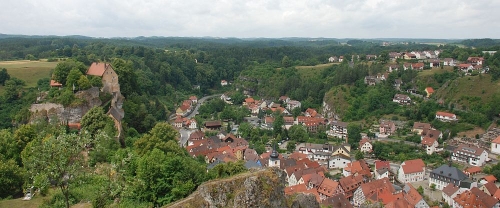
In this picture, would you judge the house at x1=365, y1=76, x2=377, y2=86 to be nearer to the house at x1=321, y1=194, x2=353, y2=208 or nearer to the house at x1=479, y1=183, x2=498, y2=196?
the house at x1=479, y1=183, x2=498, y2=196

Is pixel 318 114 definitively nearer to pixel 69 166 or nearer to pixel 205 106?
pixel 205 106

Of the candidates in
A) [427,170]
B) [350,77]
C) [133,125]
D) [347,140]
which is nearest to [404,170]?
[427,170]

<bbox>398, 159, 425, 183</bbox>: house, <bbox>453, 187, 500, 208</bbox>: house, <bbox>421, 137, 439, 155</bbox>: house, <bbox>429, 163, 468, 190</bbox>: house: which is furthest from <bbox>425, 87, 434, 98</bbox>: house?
<bbox>453, 187, 500, 208</bbox>: house

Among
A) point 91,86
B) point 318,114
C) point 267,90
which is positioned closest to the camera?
point 91,86

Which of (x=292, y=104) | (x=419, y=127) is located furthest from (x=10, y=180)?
(x=292, y=104)

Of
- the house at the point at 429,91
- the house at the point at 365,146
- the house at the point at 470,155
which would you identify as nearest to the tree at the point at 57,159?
the house at the point at 365,146

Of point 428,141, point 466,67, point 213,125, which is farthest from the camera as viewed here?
point 466,67

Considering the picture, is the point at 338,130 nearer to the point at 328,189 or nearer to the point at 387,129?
the point at 387,129
